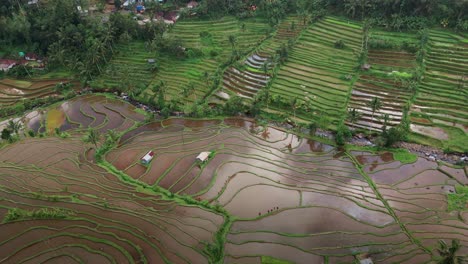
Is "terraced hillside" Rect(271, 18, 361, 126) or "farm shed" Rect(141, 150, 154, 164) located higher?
"terraced hillside" Rect(271, 18, 361, 126)

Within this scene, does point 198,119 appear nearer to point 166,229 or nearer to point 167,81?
point 167,81

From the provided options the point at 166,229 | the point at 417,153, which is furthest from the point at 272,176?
the point at 417,153

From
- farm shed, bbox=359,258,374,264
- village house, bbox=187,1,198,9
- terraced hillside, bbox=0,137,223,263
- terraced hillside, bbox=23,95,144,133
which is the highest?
village house, bbox=187,1,198,9

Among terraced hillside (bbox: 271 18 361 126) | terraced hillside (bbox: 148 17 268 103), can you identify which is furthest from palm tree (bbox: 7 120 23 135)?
terraced hillside (bbox: 271 18 361 126)

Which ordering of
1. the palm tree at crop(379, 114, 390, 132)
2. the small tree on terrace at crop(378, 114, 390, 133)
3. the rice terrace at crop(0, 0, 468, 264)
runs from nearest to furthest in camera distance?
the rice terrace at crop(0, 0, 468, 264) < the small tree on terrace at crop(378, 114, 390, 133) < the palm tree at crop(379, 114, 390, 132)

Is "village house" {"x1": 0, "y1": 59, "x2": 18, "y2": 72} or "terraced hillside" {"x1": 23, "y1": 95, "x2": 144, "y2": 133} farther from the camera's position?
"village house" {"x1": 0, "y1": 59, "x2": 18, "y2": 72}

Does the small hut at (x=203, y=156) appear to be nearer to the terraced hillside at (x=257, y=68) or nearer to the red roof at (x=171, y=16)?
the terraced hillside at (x=257, y=68)

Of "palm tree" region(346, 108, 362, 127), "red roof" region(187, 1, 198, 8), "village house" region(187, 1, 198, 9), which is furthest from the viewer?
"red roof" region(187, 1, 198, 8)

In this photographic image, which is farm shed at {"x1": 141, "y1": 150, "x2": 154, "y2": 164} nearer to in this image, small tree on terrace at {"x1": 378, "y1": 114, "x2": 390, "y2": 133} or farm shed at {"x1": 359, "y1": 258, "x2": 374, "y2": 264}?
farm shed at {"x1": 359, "y1": 258, "x2": 374, "y2": 264}
